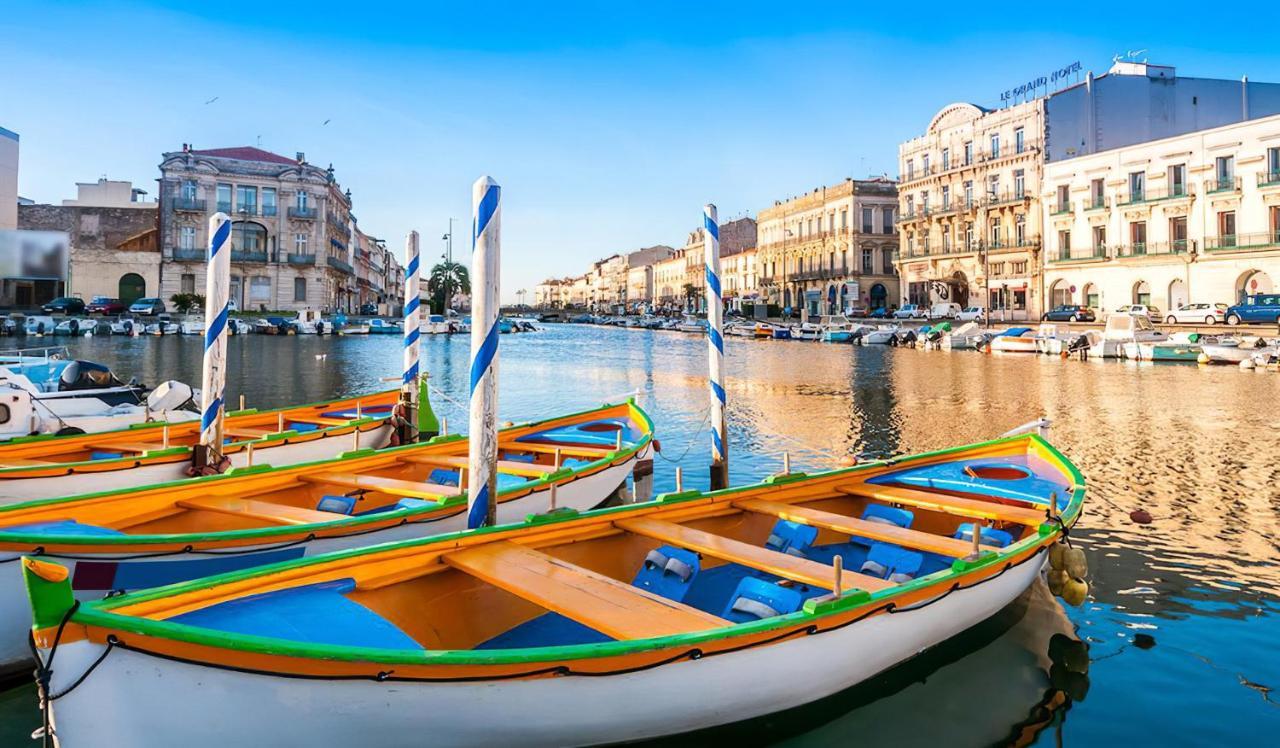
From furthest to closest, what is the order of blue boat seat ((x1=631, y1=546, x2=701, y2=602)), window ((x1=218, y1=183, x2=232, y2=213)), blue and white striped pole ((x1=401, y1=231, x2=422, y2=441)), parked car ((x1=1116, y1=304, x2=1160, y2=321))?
window ((x1=218, y1=183, x2=232, y2=213))
parked car ((x1=1116, y1=304, x2=1160, y2=321))
blue and white striped pole ((x1=401, y1=231, x2=422, y2=441))
blue boat seat ((x1=631, y1=546, x2=701, y2=602))

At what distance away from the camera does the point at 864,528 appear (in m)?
6.75

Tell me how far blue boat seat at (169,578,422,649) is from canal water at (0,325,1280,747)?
61 cm

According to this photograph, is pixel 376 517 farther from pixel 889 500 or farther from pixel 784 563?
pixel 889 500

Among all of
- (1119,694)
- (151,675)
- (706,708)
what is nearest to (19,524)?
(151,675)

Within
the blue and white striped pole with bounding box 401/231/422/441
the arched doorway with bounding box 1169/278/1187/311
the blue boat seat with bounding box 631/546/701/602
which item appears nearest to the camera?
the blue boat seat with bounding box 631/546/701/602

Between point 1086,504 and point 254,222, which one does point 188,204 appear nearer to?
point 254,222

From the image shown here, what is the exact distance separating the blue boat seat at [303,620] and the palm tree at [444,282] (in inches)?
3750

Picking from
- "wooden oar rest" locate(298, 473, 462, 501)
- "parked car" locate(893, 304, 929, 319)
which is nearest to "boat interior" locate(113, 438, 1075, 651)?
"wooden oar rest" locate(298, 473, 462, 501)

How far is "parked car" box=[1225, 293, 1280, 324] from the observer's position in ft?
131

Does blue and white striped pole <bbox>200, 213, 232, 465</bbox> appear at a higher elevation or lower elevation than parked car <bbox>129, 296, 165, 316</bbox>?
lower

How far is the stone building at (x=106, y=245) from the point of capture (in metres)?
63.8

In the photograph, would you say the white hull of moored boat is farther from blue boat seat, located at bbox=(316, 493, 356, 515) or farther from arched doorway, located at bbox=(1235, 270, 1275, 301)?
arched doorway, located at bbox=(1235, 270, 1275, 301)

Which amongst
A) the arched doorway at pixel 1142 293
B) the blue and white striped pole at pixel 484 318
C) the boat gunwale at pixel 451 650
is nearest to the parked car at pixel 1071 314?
the arched doorway at pixel 1142 293

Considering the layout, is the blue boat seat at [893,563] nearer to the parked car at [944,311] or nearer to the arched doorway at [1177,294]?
the arched doorway at [1177,294]
